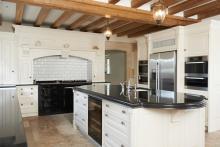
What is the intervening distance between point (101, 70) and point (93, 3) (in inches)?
141

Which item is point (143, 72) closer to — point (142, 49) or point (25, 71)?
point (142, 49)

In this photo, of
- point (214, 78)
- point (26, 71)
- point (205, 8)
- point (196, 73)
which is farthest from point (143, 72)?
point (26, 71)

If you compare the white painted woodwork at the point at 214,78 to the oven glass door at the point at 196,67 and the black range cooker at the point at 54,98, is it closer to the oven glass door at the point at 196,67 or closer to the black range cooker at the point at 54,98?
the oven glass door at the point at 196,67

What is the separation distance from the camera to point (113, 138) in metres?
2.90

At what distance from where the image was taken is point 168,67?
216 inches

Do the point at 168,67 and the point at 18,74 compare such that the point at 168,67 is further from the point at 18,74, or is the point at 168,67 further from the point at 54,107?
the point at 18,74

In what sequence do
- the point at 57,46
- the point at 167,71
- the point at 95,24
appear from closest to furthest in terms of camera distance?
the point at 167,71 < the point at 95,24 < the point at 57,46

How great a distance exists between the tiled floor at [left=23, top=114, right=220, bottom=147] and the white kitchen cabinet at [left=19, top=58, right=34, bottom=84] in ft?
4.14

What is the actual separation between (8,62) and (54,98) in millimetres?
1693

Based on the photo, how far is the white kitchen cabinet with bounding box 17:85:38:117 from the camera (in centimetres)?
574

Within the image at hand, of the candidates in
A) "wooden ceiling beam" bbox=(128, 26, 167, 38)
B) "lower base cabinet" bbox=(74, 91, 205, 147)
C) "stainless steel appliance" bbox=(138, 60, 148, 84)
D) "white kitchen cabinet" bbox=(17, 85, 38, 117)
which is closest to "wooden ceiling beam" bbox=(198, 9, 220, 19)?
"wooden ceiling beam" bbox=(128, 26, 167, 38)

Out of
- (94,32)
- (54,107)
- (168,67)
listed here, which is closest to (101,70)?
(94,32)

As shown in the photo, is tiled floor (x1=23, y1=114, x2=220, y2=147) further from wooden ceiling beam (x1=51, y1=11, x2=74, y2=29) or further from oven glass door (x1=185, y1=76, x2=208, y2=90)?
wooden ceiling beam (x1=51, y1=11, x2=74, y2=29)

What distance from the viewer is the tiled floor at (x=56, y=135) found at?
3.72 m
